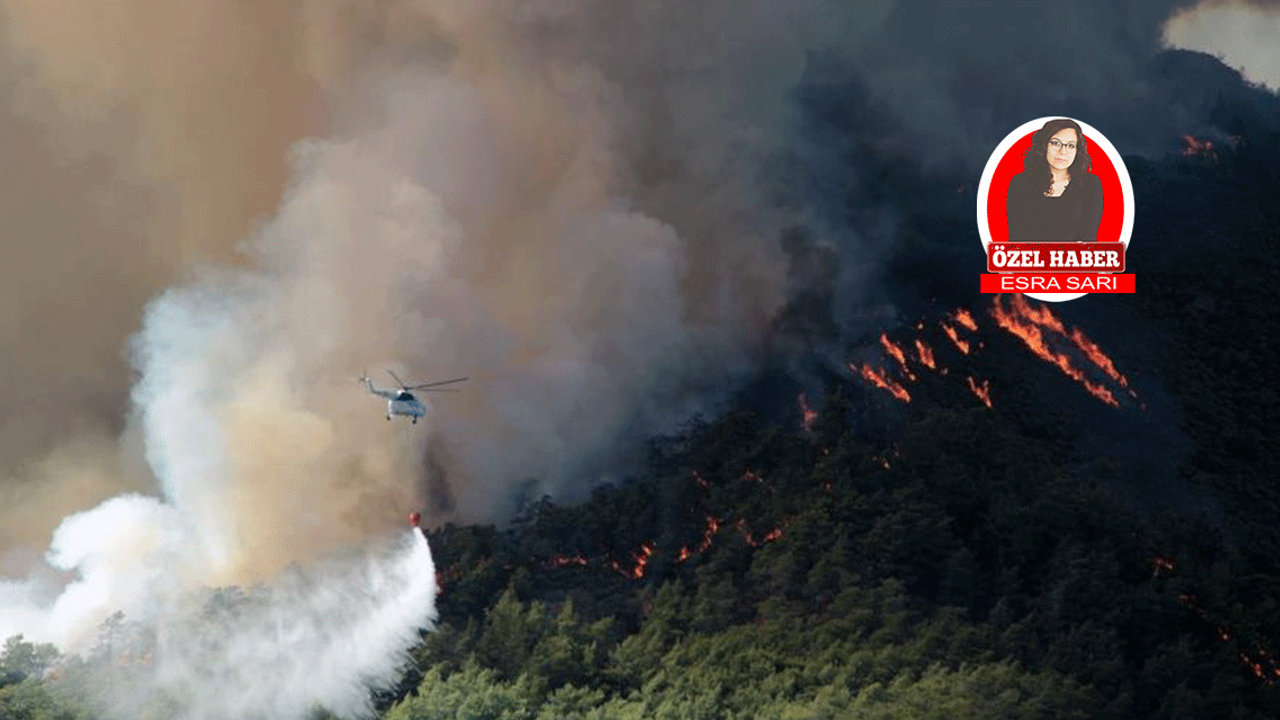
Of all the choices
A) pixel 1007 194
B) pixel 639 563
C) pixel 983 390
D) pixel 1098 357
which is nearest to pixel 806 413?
pixel 983 390

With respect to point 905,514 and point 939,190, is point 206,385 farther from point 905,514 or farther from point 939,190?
point 939,190

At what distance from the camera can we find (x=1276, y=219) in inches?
5945

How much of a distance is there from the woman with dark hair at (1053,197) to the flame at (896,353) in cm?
1302

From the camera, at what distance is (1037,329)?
129250 mm

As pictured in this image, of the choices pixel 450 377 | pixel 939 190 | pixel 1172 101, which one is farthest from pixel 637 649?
pixel 1172 101

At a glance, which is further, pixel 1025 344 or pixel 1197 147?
pixel 1197 147

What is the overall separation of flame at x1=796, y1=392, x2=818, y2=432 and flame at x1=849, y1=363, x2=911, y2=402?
12.3ft

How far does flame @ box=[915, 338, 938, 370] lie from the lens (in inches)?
4936

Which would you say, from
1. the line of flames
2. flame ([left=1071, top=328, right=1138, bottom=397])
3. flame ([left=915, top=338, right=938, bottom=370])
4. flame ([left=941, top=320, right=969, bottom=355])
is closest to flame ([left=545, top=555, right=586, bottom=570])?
flame ([left=915, top=338, right=938, bottom=370])

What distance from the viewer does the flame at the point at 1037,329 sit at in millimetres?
125625

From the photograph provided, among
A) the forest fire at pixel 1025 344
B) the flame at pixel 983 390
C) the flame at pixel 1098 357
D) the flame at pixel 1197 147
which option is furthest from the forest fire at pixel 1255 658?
the flame at pixel 1197 147

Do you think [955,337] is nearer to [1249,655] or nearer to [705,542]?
[705,542]

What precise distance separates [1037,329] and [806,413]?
17.7m

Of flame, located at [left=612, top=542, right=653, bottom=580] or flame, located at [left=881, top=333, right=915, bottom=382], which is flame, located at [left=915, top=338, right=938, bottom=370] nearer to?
flame, located at [left=881, top=333, right=915, bottom=382]
